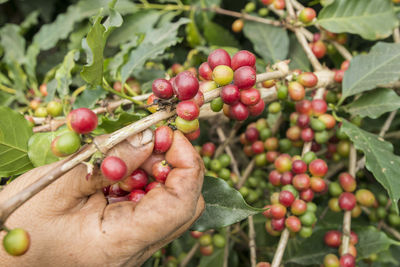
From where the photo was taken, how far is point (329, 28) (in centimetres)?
219

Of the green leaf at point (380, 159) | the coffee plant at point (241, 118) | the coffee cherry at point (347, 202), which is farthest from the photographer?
the coffee cherry at point (347, 202)

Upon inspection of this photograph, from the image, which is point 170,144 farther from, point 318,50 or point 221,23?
point 221,23

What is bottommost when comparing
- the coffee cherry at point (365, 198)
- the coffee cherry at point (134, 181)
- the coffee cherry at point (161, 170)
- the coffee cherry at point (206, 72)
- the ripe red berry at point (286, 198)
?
the coffee cherry at point (365, 198)

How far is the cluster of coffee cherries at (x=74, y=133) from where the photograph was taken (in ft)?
3.45

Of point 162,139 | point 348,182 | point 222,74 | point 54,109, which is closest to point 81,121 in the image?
point 162,139

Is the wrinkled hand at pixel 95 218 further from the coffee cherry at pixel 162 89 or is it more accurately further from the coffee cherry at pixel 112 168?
the coffee cherry at pixel 162 89

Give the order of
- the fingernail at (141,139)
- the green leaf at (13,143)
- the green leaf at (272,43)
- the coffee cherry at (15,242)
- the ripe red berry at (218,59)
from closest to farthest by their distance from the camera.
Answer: the coffee cherry at (15,242)
the fingernail at (141,139)
the ripe red berry at (218,59)
the green leaf at (13,143)
the green leaf at (272,43)

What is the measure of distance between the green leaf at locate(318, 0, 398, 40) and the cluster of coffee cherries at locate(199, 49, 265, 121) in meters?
1.11

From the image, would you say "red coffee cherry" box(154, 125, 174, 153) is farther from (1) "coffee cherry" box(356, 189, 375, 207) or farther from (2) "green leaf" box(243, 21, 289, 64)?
(2) "green leaf" box(243, 21, 289, 64)

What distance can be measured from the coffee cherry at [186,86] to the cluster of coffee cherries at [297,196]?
90 cm

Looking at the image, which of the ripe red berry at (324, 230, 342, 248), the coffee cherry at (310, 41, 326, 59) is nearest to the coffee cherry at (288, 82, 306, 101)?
the coffee cherry at (310, 41, 326, 59)

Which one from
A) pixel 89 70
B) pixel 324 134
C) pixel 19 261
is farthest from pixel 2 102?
pixel 324 134

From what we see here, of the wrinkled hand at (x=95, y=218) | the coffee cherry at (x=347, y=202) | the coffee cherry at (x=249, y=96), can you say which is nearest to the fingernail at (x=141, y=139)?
the wrinkled hand at (x=95, y=218)

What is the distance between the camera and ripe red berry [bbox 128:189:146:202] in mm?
1221
